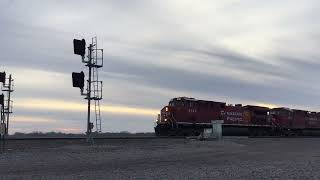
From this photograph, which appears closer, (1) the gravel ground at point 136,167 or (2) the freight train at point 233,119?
(1) the gravel ground at point 136,167

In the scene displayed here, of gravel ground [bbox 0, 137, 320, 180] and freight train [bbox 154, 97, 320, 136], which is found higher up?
freight train [bbox 154, 97, 320, 136]

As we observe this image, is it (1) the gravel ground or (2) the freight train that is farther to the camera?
(2) the freight train

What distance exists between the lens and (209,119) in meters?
55.1

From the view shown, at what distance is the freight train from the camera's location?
52.1m

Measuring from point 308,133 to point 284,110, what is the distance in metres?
6.87

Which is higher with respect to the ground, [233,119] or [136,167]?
[233,119]

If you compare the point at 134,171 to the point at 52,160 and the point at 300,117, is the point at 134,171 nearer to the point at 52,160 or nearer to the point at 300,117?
the point at 52,160

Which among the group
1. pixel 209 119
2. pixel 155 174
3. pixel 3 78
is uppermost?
pixel 3 78

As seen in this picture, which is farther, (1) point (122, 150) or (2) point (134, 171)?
(1) point (122, 150)

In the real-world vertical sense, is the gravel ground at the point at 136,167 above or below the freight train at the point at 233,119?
below

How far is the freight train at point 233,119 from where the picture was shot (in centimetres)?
5206

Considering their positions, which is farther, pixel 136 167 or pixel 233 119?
pixel 233 119

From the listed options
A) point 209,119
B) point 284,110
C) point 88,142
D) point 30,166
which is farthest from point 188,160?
point 284,110

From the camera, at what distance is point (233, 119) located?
2296 inches
